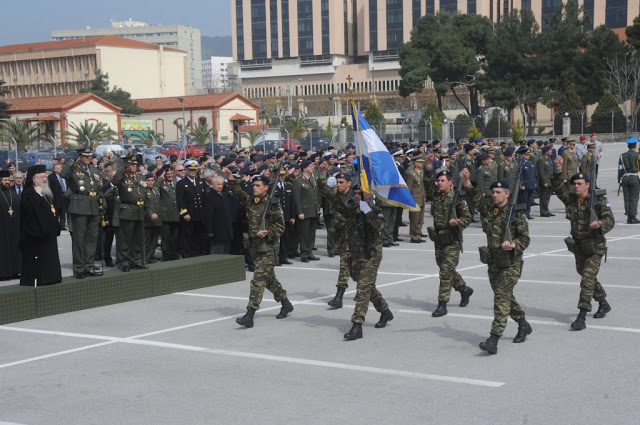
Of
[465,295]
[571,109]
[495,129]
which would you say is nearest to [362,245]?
[465,295]

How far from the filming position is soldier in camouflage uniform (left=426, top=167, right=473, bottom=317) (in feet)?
34.2

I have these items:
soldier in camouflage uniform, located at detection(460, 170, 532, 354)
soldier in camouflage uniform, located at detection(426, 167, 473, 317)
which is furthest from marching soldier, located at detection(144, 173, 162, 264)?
soldier in camouflage uniform, located at detection(460, 170, 532, 354)

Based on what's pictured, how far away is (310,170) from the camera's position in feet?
53.0

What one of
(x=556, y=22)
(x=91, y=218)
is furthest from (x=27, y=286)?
(x=556, y=22)

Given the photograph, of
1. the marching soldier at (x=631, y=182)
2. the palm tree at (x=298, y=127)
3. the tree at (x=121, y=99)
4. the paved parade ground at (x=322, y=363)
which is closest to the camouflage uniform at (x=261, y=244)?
the paved parade ground at (x=322, y=363)

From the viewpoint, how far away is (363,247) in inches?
374

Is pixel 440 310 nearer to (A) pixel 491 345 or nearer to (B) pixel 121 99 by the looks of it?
(A) pixel 491 345

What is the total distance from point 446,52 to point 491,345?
71743 millimetres

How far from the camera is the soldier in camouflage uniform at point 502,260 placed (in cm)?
858

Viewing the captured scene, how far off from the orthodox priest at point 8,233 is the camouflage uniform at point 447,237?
7.64 m

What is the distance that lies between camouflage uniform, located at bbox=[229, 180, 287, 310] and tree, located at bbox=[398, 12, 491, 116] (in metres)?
67.7

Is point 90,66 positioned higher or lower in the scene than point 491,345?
higher

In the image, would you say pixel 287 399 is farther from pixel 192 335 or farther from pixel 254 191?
pixel 254 191

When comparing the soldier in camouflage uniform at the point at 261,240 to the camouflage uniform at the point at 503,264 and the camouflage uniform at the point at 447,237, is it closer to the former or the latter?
the camouflage uniform at the point at 447,237
